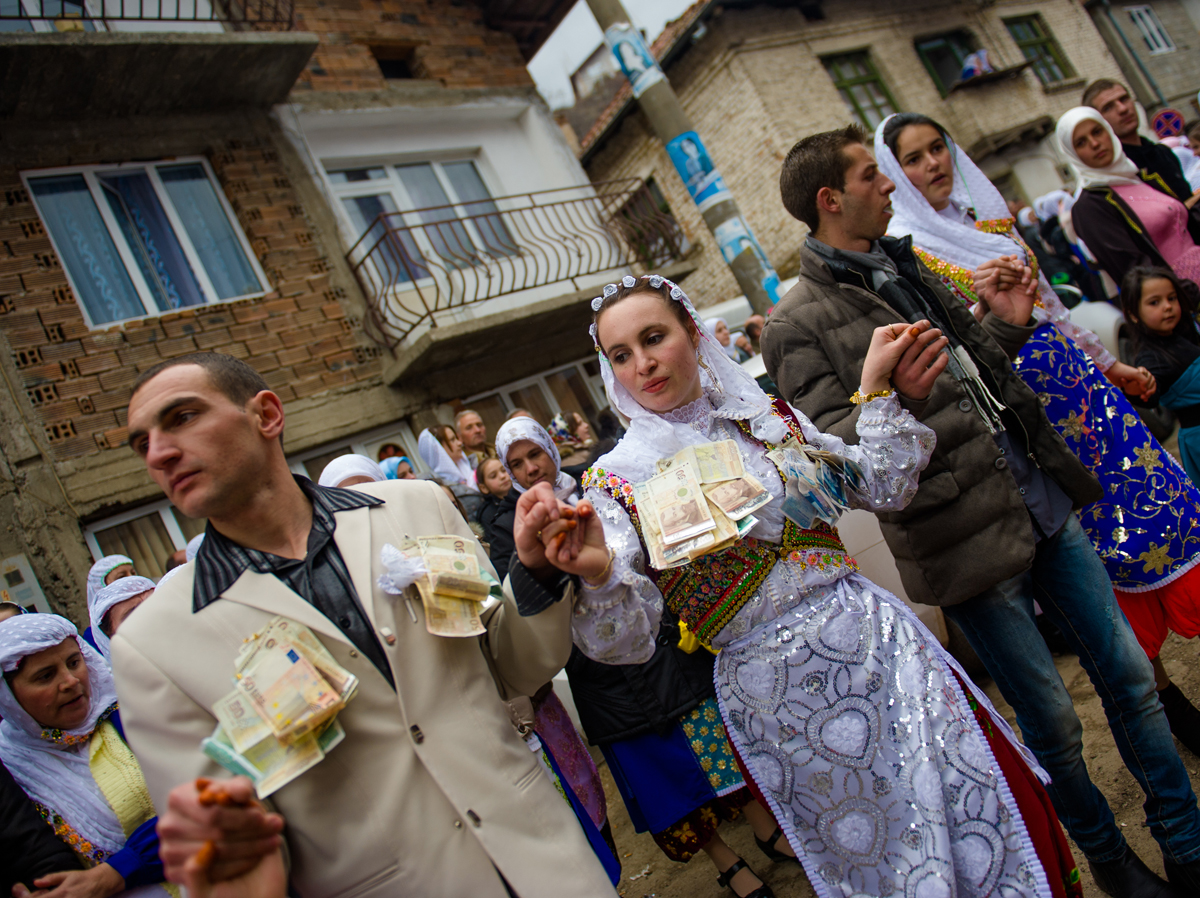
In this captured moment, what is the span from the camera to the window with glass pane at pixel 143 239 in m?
6.62

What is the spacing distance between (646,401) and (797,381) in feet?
1.90

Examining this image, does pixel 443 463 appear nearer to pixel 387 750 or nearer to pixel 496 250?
pixel 496 250

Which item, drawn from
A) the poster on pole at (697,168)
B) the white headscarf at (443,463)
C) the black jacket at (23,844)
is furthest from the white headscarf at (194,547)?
the poster on pole at (697,168)

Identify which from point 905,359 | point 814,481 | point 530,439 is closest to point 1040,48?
point 530,439

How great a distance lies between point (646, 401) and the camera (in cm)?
187

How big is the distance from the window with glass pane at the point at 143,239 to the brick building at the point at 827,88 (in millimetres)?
6449

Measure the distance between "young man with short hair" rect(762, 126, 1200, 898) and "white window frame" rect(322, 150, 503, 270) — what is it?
6.48 metres

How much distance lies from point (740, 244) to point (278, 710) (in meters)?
6.17

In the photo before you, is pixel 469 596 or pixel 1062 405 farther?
pixel 1062 405

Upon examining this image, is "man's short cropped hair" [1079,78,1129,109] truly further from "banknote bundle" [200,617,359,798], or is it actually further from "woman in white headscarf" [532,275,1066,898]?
"banknote bundle" [200,617,359,798]

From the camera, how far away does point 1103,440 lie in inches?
96.3

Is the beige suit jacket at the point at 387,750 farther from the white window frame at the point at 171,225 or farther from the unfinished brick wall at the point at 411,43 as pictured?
the unfinished brick wall at the point at 411,43

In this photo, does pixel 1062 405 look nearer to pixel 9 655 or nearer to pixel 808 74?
pixel 9 655

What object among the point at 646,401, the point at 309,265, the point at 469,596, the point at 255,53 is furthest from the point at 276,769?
the point at 255,53
